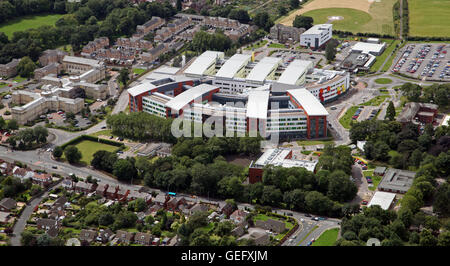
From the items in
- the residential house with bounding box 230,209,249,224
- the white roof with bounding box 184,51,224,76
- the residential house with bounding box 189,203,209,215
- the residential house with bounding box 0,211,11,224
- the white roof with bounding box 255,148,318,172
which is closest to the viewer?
the residential house with bounding box 230,209,249,224

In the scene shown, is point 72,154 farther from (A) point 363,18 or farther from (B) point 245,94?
(A) point 363,18

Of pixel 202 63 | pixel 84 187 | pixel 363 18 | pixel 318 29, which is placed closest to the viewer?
pixel 84 187

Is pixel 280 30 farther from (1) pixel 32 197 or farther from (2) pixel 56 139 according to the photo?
(1) pixel 32 197

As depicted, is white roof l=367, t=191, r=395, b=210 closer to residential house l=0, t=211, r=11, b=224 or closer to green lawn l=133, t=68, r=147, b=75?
residential house l=0, t=211, r=11, b=224

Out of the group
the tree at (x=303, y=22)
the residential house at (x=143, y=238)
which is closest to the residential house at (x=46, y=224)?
the residential house at (x=143, y=238)

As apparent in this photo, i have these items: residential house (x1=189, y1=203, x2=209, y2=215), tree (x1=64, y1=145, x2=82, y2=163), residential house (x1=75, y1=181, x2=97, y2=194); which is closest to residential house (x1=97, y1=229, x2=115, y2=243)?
residential house (x1=189, y1=203, x2=209, y2=215)

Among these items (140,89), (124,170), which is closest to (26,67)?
(140,89)

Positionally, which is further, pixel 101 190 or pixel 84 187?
pixel 84 187
